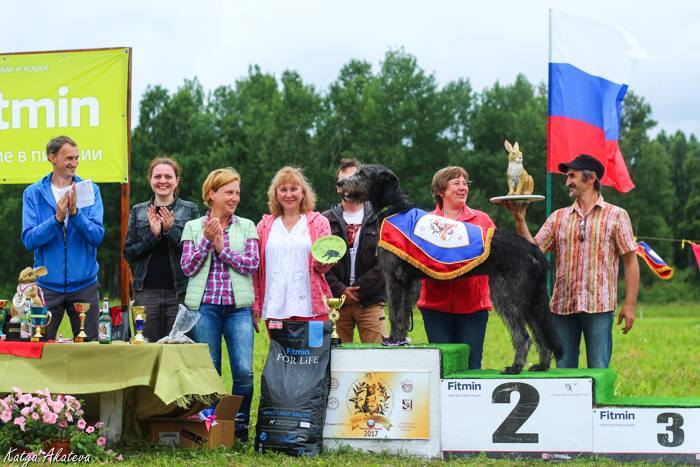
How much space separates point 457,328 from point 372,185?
1.17m

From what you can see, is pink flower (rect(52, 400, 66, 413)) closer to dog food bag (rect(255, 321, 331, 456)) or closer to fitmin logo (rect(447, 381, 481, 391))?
dog food bag (rect(255, 321, 331, 456))

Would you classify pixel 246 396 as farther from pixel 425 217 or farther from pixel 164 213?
pixel 425 217

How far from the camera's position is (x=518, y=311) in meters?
5.32

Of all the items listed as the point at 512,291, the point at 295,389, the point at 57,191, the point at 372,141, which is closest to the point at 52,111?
the point at 57,191

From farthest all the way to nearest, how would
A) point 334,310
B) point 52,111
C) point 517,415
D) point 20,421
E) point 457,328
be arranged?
1. point 52,111
2. point 457,328
3. point 334,310
4. point 517,415
5. point 20,421

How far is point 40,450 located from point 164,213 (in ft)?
5.45

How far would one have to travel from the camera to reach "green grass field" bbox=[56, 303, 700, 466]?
16.5 feet

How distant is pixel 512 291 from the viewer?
531cm

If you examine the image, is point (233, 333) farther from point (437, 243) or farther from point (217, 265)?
point (437, 243)

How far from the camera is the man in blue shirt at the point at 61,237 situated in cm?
553

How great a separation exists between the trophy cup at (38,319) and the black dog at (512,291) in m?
2.09

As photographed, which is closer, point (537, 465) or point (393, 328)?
point (537, 465)

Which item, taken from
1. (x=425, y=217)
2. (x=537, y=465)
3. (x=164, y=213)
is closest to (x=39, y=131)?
(x=164, y=213)

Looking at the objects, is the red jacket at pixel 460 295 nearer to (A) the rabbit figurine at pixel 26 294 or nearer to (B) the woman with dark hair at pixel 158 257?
(B) the woman with dark hair at pixel 158 257
